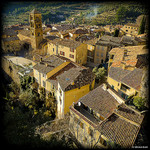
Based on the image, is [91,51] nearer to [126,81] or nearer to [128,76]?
[128,76]

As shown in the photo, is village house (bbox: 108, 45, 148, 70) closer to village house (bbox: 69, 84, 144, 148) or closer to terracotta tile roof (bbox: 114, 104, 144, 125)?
village house (bbox: 69, 84, 144, 148)

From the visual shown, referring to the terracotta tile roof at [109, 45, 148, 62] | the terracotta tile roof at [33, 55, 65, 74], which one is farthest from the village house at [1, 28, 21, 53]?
the terracotta tile roof at [109, 45, 148, 62]

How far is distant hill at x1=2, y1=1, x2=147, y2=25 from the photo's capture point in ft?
208

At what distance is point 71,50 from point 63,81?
11.5 metres

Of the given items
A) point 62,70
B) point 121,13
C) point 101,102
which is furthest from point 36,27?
point 121,13

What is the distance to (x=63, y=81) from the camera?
1666 cm

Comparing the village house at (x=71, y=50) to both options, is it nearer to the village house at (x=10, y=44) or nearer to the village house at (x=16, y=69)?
the village house at (x=16, y=69)

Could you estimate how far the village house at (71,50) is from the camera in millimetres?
26656

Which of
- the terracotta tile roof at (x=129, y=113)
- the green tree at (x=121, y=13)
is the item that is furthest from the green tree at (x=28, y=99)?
the green tree at (x=121, y=13)

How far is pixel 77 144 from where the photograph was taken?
1196 cm

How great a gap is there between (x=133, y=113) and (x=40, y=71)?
46.5ft

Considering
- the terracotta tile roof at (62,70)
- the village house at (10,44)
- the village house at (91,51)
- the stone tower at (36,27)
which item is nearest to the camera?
the terracotta tile roof at (62,70)

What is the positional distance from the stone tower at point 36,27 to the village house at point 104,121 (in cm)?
2721

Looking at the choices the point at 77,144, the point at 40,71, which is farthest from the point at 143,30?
the point at 77,144
